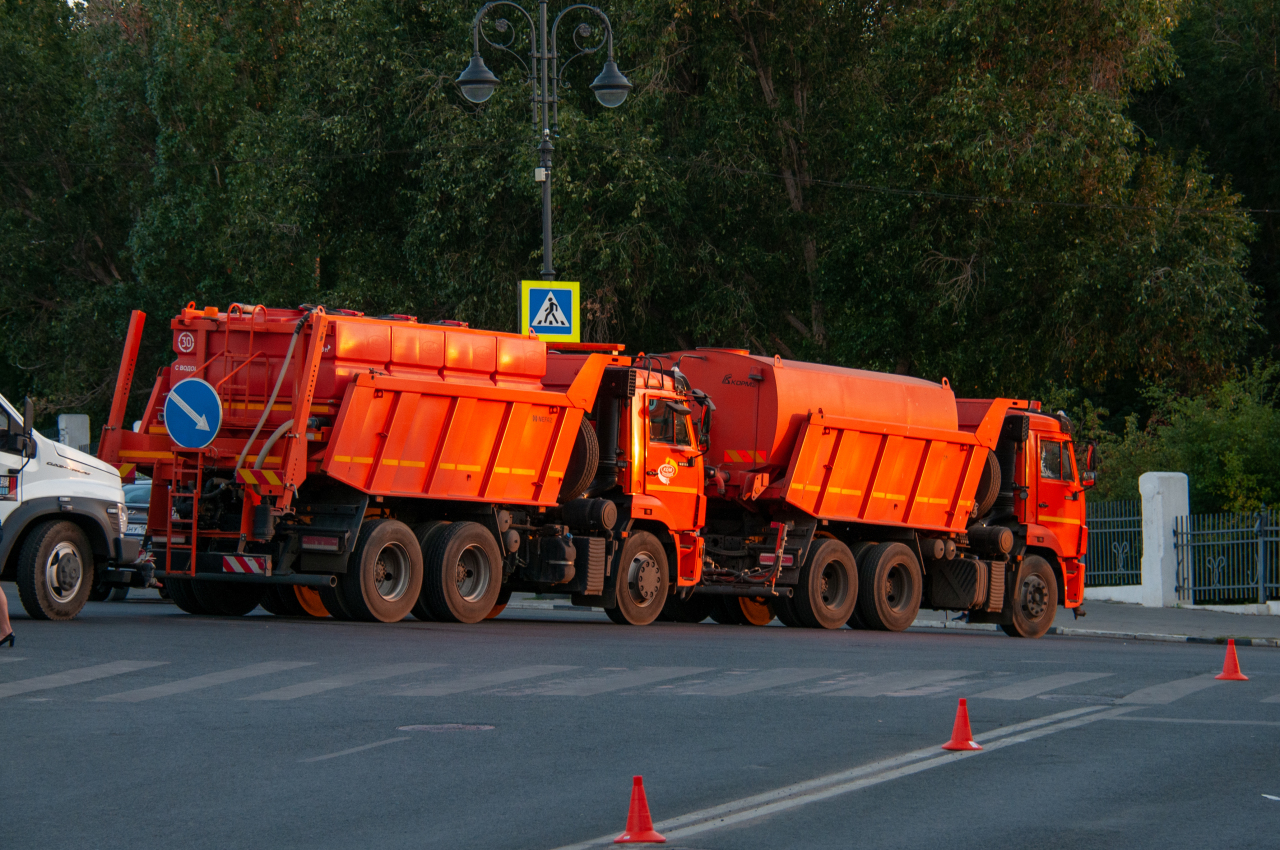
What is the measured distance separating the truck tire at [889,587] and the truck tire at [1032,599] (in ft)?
5.33

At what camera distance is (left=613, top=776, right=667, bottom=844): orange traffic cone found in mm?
7289

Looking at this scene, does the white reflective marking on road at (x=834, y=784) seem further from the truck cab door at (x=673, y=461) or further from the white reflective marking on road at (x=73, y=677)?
the truck cab door at (x=673, y=461)

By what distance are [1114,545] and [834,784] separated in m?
20.8

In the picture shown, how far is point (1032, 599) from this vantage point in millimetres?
22797

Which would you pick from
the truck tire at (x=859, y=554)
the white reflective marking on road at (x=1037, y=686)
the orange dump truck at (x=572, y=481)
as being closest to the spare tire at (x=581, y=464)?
the orange dump truck at (x=572, y=481)

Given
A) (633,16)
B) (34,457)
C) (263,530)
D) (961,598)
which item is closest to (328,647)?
(263,530)

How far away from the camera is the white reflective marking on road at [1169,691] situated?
41.1 ft

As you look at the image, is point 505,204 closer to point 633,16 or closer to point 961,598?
point 633,16

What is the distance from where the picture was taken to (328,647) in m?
14.1

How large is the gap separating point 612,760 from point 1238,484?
21283mm

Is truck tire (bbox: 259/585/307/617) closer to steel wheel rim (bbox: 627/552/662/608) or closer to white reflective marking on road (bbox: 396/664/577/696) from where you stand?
steel wheel rim (bbox: 627/552/662/608)

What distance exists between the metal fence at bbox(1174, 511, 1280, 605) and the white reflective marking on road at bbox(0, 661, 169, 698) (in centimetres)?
1828

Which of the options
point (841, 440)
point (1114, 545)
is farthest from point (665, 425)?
point (1114, 545)

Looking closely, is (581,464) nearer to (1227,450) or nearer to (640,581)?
(640,581)
